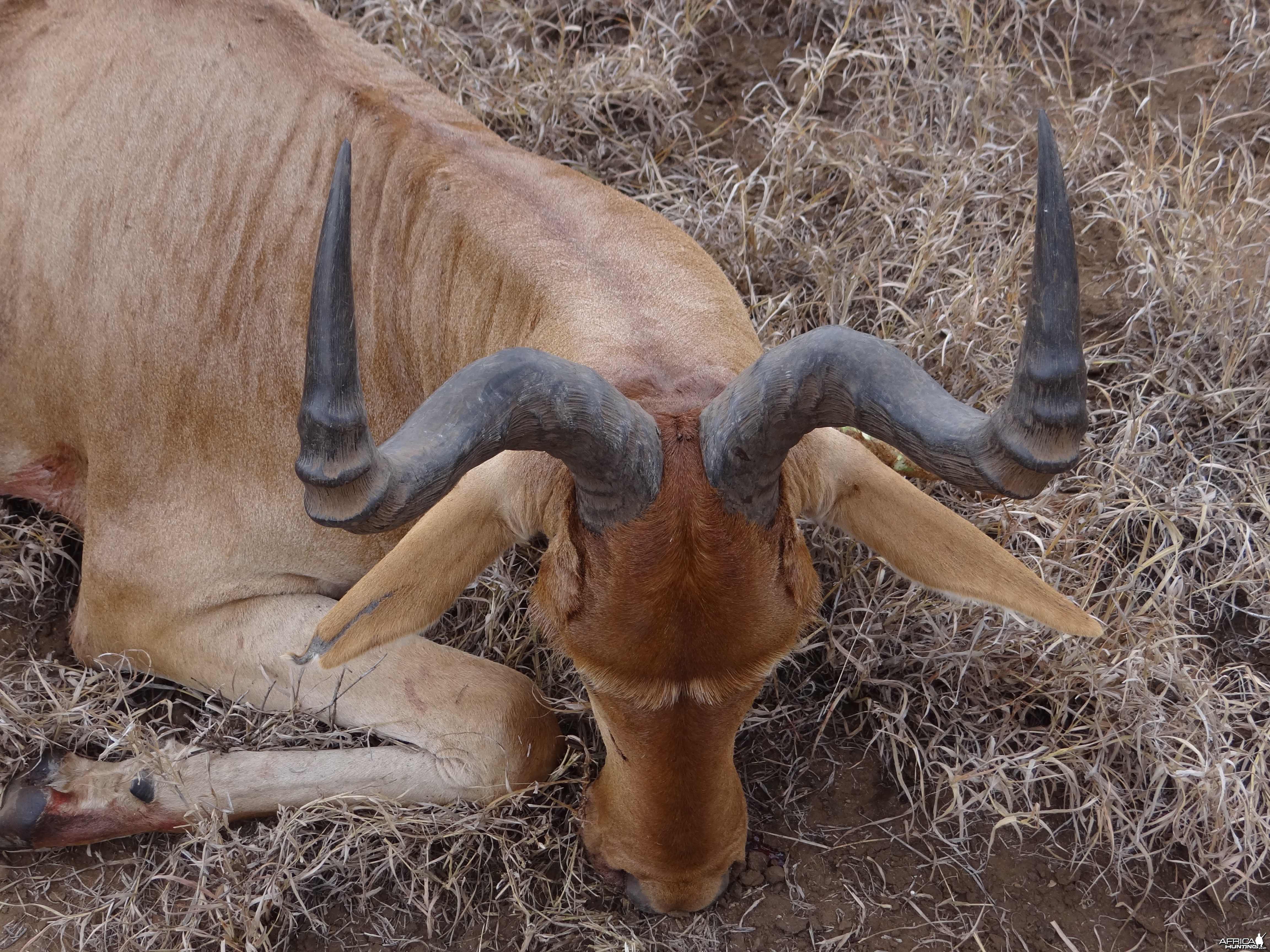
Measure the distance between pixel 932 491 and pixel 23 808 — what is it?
3031 millimetres

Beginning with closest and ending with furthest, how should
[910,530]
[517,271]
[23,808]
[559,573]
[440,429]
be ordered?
[440,429] → [559,573] → [910,530] → [517,271] → [23,808]

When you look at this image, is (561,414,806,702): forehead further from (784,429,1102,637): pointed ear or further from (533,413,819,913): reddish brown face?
(784,429,1102,637): pointed ear

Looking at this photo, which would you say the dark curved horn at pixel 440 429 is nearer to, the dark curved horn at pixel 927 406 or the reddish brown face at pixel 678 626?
the reddish brown face at pixel 678 626

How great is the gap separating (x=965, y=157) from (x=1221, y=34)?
1.40 meters

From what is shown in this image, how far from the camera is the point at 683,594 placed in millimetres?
2637

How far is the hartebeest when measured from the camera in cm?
249

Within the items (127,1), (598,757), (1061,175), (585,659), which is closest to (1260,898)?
(598,757)

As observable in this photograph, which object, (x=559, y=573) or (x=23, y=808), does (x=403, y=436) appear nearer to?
(x=559, y=573)

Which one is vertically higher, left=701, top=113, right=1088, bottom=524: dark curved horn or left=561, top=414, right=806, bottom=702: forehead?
left=701, top=113, right=1088, bottom=524: dark curved horn

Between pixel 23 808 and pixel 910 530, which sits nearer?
pixel 910 530

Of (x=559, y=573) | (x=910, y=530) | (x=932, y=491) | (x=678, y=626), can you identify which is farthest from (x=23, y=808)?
(x=932, y=491)

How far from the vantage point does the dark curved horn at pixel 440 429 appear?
7.23 feet

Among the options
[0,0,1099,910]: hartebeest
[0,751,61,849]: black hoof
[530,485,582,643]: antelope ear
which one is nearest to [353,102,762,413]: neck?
[0,0,1099,910]: hartebeest

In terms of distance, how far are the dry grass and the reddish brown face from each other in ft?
2.00
